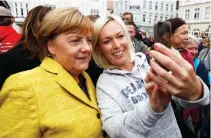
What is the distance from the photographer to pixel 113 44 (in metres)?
1.77

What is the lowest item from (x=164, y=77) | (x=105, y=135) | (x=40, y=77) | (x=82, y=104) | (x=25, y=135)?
(x=105, y=135)

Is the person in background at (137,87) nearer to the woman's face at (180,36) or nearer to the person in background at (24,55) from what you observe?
the person in background at (24,55)

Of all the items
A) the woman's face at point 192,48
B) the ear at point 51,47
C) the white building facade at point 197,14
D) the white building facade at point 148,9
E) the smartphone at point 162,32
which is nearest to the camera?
the smartphone at point 162,32

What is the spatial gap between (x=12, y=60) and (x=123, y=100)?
1004 millimetres

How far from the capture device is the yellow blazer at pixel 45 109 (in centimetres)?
134

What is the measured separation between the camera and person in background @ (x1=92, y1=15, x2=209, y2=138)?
767 mm

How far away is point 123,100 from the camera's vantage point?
1504 millimetres

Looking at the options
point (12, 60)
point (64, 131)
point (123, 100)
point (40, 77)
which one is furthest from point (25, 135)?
point (12, 60)

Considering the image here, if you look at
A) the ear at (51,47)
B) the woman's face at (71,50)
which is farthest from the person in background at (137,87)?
the ear at (51,47)

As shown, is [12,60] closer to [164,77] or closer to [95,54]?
[95,54]

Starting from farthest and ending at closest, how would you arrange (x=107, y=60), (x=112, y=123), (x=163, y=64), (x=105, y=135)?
(x=107, y=60), (x=105, y=135), (x=112, y=123), (x=163, y=64)

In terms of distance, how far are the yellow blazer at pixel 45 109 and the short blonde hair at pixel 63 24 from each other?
0.91 ft

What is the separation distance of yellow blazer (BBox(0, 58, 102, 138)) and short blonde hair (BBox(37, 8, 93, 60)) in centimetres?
28

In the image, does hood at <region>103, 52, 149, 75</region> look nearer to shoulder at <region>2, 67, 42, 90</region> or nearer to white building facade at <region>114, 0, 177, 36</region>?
shoulder at <region>2, 67, 42, 90</region>
